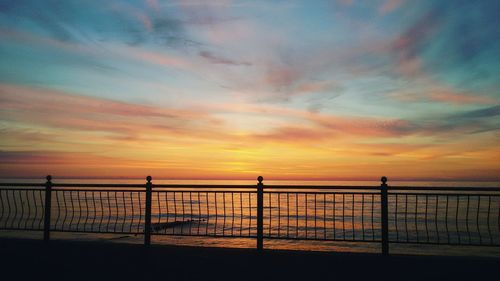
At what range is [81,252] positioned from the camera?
778 centimetres

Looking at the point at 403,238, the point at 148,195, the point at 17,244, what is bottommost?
the point at 403,238

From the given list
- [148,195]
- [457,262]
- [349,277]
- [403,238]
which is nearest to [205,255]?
[148,195]

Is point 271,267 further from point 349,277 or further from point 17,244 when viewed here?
point 17,244

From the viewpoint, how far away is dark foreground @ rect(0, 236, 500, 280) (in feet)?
19.1

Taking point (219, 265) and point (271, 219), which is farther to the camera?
point (271, 219)

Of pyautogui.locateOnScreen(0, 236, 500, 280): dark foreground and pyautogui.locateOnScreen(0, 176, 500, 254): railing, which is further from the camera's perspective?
pyautogui.locateOnScreen(0, 176, 500, 254): railing

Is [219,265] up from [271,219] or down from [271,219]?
up

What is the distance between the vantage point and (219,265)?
6551mm

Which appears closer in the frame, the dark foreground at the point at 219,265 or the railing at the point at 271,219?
the dark foreground at the point at 219,265

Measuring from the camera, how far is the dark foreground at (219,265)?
19.1 ft

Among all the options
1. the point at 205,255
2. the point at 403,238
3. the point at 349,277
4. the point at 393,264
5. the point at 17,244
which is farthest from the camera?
the point at 403,238

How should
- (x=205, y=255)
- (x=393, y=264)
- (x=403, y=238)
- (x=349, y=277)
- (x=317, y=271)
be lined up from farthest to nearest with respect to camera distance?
1. (x=403, y=238)
2. (x=205, y=255)
3. (x=393, y=264)
4. (x=317, y=271)
5. (x=349, y=277)

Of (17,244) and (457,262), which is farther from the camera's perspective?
(17,244)

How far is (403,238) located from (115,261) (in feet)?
72.5
